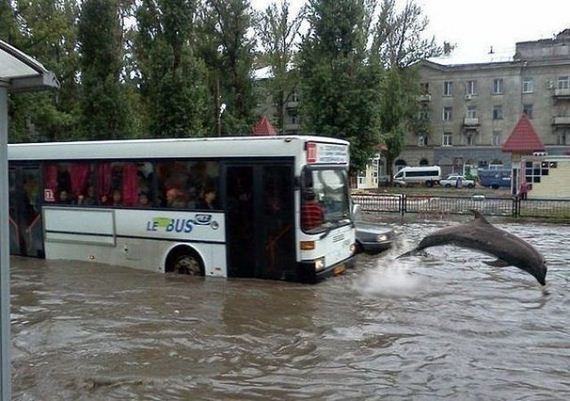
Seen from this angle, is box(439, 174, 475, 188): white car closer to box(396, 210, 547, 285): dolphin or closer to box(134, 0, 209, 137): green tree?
box(134, 0, 209, 137): green tree

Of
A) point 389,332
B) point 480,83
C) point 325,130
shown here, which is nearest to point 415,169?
point 480,83

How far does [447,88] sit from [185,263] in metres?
62.3

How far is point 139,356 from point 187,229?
431 cm

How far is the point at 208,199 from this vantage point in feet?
35.7

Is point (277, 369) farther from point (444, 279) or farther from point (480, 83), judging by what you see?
point (480, 83)

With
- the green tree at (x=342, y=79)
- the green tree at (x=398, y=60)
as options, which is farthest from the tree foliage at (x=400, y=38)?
the green tree at (x=342, y=79)

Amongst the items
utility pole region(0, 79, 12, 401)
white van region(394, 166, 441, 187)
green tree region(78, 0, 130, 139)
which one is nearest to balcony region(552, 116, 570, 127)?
white van region(394, 166, 441, 187)

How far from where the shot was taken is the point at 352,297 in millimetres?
10180

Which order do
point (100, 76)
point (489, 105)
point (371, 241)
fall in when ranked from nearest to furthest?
point (371, 241) → point (100, 76) → point (489, 105)

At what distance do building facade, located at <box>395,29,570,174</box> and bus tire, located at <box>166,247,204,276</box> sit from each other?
57.6 metres

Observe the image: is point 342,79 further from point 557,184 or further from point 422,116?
point 422,116

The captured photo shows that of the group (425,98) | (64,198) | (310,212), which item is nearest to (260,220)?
(310,212)

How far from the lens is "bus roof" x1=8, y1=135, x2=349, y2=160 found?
1023 cm

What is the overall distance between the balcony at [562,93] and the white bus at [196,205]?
197 feet
